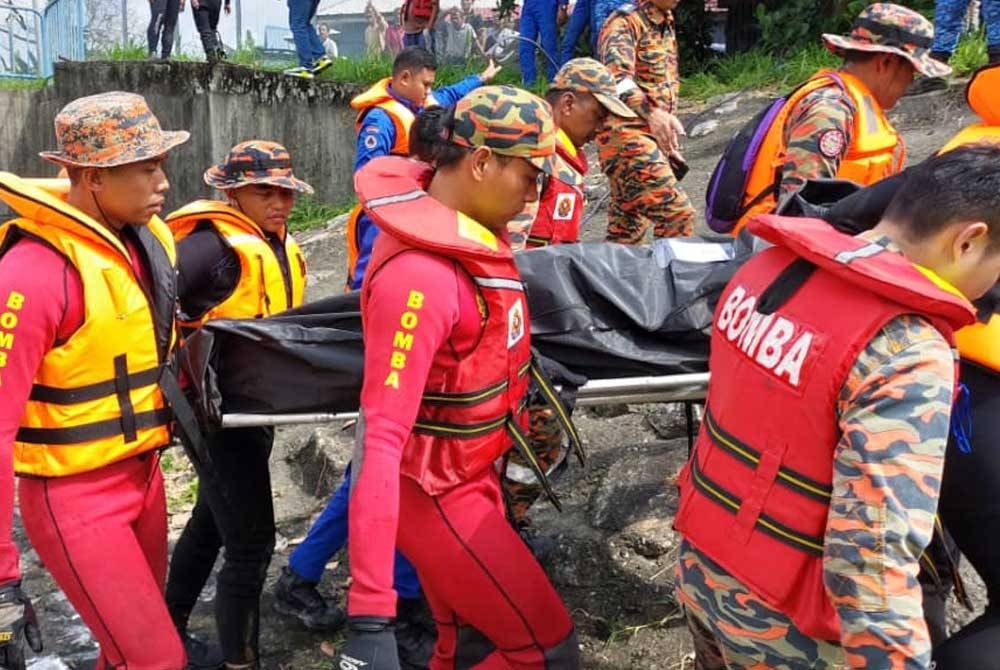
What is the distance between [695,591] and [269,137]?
9864 millimetres

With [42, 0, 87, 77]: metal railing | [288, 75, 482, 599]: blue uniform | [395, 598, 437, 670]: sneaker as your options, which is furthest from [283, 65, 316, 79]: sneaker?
[395, 598, 437, 670]: sneaker

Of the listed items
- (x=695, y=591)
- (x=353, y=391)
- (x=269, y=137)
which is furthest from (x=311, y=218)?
(x=695, y=591)

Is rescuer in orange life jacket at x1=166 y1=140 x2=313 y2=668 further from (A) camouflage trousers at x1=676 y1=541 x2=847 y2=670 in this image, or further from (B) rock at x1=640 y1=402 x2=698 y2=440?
(B) rock at x1=640 y1=402 x2=698 y2=440

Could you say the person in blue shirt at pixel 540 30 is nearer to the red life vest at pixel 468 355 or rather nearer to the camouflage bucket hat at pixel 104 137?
the camouflage bucket hat at pixel 104 137

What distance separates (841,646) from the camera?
6.11ft

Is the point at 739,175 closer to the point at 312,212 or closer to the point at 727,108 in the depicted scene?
the point at 727,108

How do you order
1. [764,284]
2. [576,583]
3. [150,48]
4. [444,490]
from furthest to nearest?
[150,48] → [576,583] → [444,490] → [764,284]

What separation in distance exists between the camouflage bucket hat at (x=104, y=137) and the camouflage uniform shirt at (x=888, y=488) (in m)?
2.04

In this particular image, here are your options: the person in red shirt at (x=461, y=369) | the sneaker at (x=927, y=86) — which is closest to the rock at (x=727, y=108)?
the sneaker at (x=927, y=86)

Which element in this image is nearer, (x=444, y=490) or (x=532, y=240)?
(x=444, y=490)

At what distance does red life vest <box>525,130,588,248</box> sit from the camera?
4213 millimetres

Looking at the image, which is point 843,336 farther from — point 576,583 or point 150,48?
point 150,48

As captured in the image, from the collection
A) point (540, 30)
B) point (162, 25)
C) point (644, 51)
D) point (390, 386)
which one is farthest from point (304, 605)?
point (162, 25)

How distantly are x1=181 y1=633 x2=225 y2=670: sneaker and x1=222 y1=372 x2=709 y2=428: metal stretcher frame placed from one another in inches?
44.8
